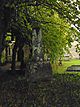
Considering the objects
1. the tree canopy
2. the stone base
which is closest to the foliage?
the tree canopy

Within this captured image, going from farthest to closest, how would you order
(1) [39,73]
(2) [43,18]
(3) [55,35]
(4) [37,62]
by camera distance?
(3) [55,35]
(2) [43,18]
(1) [39,73]
(4) [37,62]

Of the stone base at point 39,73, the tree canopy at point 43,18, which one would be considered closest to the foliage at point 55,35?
the tree canopy at point 43,18

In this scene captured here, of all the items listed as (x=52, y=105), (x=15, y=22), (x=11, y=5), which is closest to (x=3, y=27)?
(x=11, y=5)

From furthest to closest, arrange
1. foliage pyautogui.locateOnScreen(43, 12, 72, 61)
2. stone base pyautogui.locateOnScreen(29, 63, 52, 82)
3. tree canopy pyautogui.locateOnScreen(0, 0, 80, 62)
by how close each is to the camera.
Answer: foliage pyautogui.locateOnScreen(43, 12, 72, 61) < tree canopy pyautogui.locateOnScreen(0, 0, 80, 62) < stone base pyautogui.locateOnScreen(29, 63, 52, 82)

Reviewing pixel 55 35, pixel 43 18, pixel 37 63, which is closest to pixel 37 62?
pixel 37 63

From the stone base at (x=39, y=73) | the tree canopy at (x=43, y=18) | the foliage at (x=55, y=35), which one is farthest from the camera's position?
the foliage at (x=55, y=35)

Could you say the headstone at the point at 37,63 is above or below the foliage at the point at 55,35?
below

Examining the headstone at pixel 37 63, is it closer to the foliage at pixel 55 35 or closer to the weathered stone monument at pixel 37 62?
the weathered stone monument at pixel 37 62

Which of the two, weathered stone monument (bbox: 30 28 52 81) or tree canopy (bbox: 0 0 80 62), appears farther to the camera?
tree canopy (bbox: 0 0 80 62)

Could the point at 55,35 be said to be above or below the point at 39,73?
above

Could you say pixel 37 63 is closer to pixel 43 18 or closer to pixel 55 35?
pixel 43 18

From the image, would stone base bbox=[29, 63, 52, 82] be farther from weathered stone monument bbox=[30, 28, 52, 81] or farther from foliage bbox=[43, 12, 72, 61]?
foliage bbox=[43, 12, 72, 61]

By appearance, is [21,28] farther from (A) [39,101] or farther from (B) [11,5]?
(A) [39,101]

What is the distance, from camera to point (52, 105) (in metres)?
12.1
